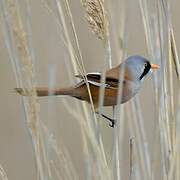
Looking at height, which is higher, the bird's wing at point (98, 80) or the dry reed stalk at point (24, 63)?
the dry reed stalk at point (24, 63)

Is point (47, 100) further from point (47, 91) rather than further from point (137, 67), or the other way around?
point (47, 91)

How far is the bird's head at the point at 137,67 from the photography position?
1.82 m

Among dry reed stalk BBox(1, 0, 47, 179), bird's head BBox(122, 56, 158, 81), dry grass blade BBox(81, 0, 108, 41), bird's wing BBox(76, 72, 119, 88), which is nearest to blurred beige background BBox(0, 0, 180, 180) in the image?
bird's head BBox(122, 56, 158, 81)

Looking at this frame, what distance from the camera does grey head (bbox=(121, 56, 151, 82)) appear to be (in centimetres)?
182

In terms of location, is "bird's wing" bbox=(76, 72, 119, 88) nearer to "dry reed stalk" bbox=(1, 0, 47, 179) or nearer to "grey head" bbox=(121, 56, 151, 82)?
"grey head" bbox=(121, 56, 151, 82)

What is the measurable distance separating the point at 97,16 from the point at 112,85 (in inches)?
13.6

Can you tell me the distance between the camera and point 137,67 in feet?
6.07

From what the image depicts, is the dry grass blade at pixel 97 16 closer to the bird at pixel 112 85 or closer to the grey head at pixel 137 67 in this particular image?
the bird at pixel 112 85

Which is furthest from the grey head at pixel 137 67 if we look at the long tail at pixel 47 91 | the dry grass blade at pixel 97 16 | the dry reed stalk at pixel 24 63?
the dry reed stalk at pixel 24 63

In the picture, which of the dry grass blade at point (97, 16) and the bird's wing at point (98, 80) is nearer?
the dry grass blade at point (97, 16)

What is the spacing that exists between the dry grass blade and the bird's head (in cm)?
39

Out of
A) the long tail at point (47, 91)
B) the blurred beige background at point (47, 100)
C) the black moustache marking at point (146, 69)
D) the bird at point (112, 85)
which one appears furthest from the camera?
the blurred beige background at point (47, 100)

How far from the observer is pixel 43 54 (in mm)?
2410

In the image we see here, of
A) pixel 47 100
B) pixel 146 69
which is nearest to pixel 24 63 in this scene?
pixel 146 69
